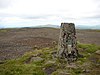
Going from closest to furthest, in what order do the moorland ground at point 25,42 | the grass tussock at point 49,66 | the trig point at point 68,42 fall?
the grass tussock at point 49,66 → the trig point at point 68,42 → the moorland ground at point 25,42

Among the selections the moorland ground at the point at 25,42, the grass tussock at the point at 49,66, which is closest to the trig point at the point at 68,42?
the grass tussock at the point at 49,66

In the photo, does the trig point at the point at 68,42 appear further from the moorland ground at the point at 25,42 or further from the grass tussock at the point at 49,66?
the moorland ground at the point at 25,42

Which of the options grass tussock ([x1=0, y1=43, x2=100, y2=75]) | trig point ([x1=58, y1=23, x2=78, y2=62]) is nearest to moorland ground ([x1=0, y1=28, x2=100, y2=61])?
grass tussock ([x1=0, y1=43, x2=100, y2=75])

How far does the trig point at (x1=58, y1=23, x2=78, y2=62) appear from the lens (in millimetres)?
20969

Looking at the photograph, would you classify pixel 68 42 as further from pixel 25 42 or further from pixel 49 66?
pixel 25 42

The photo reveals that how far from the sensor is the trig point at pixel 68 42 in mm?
20969

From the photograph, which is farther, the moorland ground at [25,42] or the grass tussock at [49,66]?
the moorland ground at [25,42]

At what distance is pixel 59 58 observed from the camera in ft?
69.5

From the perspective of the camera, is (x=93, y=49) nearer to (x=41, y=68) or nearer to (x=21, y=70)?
(x=41, y=68)

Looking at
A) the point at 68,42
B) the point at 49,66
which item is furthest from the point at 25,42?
the point at 49,66

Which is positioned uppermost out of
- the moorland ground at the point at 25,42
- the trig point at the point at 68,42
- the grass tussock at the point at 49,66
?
the trig point at the point at 68,42

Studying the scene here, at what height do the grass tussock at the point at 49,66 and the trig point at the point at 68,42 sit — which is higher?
the trig point at the point at 68,42

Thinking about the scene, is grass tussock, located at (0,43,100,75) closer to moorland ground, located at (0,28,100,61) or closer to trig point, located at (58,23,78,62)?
trig point, located at (58,23,78,62)

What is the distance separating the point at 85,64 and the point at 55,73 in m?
3.55
